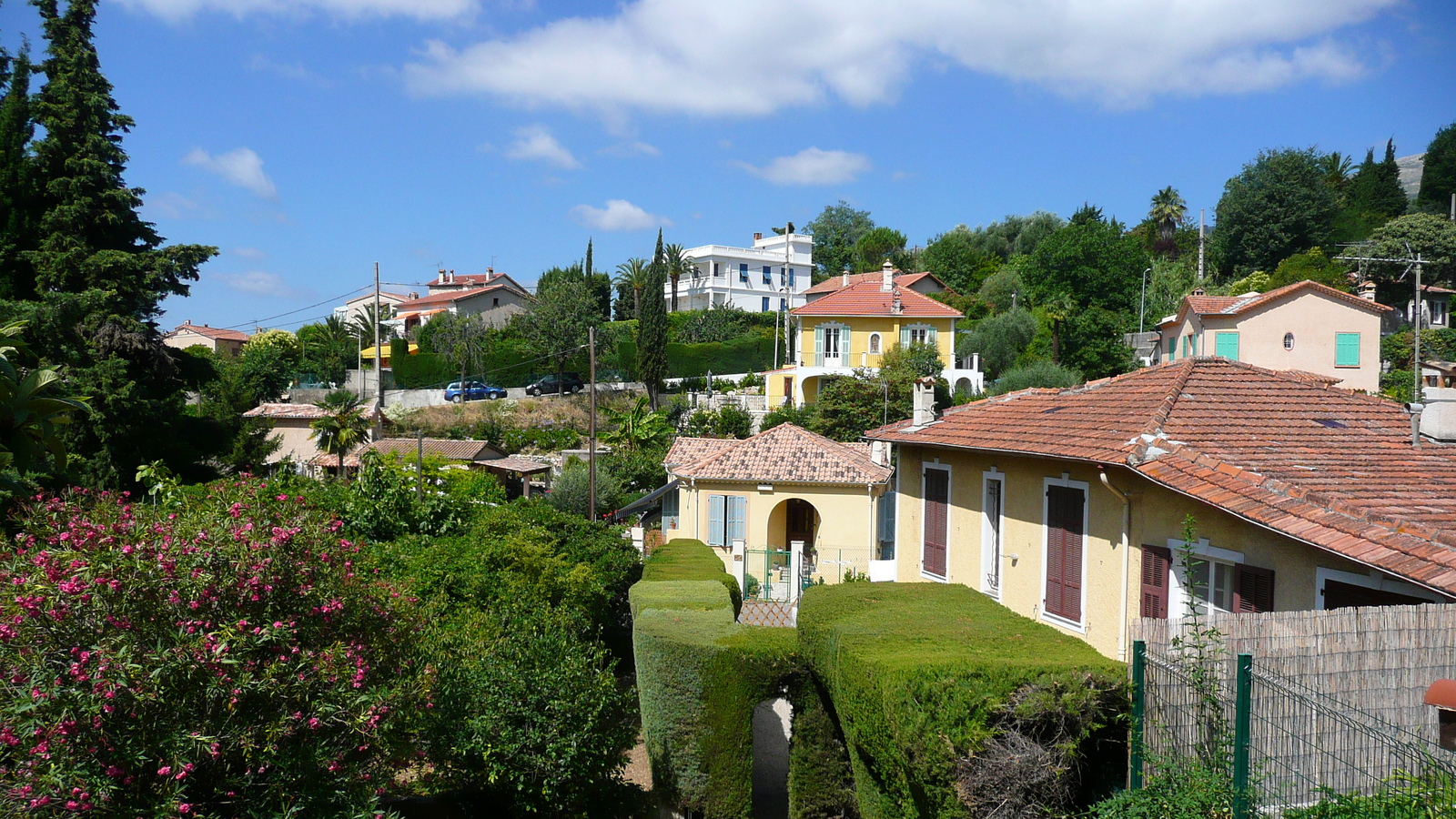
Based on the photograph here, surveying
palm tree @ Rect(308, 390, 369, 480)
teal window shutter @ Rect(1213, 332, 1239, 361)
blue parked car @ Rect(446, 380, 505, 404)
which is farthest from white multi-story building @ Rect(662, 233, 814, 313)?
teal window shutter @ Rect(1213, 332, 1239, 361)

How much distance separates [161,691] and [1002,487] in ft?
33.4

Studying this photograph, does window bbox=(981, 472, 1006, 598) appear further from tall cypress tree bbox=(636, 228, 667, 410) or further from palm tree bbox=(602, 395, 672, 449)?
tall cypress tree bbox=(636, 228, 667, 410)

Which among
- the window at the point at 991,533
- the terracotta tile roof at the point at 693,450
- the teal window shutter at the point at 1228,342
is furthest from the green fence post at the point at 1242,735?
the teal window shutter at the point at 1228,342

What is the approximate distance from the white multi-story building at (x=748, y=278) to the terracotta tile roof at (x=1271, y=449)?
65756 mm

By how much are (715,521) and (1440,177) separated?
7418 centimetres

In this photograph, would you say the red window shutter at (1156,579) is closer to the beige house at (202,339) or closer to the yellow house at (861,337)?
the yellow house at (861,337)

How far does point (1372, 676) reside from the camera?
19.8 ft

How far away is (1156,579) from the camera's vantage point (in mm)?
9586

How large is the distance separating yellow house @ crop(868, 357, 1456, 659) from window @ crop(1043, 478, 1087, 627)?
0.9 inches

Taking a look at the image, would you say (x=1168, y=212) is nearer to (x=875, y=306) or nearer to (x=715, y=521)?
(x=875, y=306)

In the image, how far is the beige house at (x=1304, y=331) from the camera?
3669cm

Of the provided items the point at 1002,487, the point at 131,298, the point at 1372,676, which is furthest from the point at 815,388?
the point at 1372,676

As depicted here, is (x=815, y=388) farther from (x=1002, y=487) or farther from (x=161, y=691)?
(x=161, y=691)

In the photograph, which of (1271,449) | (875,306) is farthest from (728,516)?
(875,306)
